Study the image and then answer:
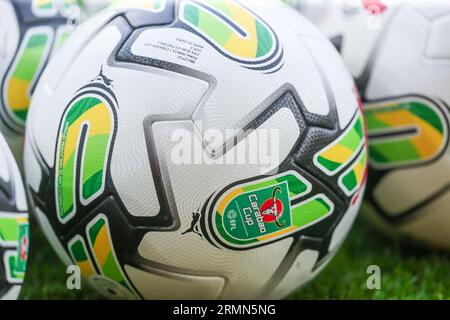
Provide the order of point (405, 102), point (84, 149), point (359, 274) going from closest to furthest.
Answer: point (84, 149)
point (405, 102)
point (359, 274)

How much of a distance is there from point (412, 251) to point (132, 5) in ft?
4.96

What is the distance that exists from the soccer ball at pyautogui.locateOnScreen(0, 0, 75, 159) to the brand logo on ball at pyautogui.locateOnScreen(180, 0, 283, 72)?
73 cm

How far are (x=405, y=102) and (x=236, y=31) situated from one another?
0.79 meters

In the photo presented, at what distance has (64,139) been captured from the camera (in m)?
1.91

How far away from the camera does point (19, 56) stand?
2422 mm

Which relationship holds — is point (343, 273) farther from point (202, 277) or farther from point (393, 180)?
point (202, 277)

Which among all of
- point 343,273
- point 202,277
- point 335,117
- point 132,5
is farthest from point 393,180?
point 132,5

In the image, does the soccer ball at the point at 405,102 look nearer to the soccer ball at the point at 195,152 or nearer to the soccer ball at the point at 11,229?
the soccer ball at the point at 195,152

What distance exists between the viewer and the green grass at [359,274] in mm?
2307

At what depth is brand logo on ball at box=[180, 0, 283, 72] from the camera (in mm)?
1870

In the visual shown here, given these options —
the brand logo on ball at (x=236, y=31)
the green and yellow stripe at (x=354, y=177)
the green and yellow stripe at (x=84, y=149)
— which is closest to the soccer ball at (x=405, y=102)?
the green and yellow stripe at (x=354, y=177)

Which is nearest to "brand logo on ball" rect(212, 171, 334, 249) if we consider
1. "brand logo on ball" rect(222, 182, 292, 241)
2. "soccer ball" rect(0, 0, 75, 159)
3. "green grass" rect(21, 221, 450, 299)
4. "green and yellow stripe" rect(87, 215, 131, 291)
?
"brand logo on ball" rect(222, 182, 292, 241)

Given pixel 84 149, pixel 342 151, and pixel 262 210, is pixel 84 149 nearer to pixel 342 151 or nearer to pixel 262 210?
pixel 262 210

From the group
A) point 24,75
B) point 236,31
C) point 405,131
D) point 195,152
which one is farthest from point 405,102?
point 24,75
